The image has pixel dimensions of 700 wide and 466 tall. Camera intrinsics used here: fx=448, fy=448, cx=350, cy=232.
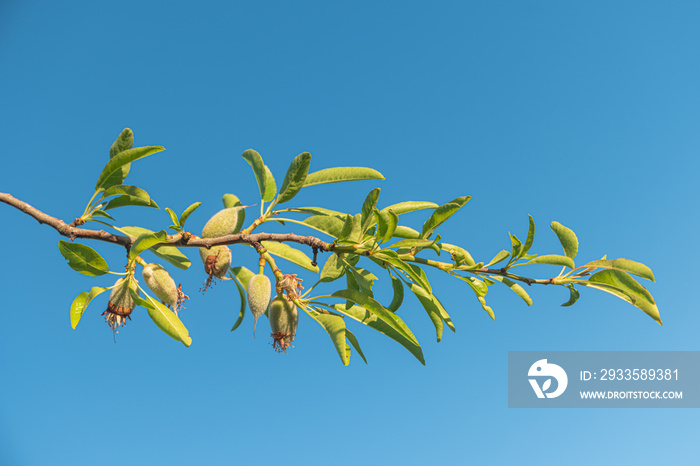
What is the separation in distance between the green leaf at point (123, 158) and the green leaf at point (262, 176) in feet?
0.99

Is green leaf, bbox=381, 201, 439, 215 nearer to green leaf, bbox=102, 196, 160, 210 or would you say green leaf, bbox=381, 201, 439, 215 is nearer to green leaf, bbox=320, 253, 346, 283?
green leaf, bbox=320, 253, 346, 283

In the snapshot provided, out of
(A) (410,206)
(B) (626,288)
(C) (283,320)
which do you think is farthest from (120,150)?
(B) (626,288)

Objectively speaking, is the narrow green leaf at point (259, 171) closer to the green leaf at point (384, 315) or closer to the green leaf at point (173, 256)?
the green leaf at point (173, 256)

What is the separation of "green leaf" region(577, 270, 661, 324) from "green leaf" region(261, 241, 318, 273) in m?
0.96

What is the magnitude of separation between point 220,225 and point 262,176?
25 cm

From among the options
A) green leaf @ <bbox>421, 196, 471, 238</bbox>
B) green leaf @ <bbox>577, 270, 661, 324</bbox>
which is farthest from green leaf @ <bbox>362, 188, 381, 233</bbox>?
green leaf @ <bbox>577, 270, 661, 324</bbox>

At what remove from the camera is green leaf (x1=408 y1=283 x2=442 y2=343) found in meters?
1.51

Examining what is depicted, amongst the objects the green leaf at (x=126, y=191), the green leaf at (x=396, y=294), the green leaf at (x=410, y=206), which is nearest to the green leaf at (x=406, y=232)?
the green leaf at (x=410, y=206)

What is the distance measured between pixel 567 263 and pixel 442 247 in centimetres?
43

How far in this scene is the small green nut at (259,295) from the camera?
5.03 feet

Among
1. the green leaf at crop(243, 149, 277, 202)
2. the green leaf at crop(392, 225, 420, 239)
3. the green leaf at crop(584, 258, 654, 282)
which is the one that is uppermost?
the green leaf at crop(243, 149, 277, 202)

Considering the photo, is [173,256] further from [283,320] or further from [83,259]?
[283,320]

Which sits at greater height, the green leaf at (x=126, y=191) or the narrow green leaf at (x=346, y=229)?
the green leaf at (x=126, y=191)

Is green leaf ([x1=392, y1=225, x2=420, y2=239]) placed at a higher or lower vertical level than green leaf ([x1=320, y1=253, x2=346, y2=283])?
higher
